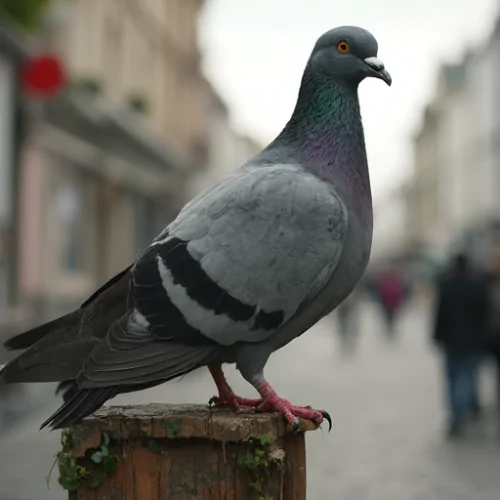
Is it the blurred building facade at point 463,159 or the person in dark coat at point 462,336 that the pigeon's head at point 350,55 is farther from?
the blurred building facade at point 463,159

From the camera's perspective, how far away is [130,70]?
2522 cm

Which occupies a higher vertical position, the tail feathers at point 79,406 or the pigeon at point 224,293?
the pigeon at point 224,293

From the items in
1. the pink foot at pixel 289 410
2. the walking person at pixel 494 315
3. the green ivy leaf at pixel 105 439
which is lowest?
the green ivy leaf at pixel 105 439

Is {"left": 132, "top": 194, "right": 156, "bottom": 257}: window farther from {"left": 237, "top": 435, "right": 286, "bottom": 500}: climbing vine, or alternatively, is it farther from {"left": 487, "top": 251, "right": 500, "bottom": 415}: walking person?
{"left": 237, "top": 435, "right": 286, "bottom": 500}: climbing vine

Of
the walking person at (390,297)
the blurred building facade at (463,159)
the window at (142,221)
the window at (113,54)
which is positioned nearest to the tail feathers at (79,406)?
the window at (113,54)

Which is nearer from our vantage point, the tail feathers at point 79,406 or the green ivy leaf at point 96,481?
the tail feathers at point 79,406

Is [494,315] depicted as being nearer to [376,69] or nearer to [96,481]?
[376,69]

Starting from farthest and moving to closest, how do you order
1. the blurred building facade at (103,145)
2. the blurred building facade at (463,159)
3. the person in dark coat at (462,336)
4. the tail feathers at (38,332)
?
1. the blurred building facade at (463,159)
2. the blurred building facade at (103,145)
3. the person in dark coat at (462,336)
4. the tail feathers at (38,332)

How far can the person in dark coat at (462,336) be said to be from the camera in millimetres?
10141

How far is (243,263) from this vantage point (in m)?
3.08

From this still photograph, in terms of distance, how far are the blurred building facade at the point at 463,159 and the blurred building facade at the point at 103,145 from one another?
56.4ft

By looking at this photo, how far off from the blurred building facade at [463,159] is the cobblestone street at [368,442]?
2887 cm

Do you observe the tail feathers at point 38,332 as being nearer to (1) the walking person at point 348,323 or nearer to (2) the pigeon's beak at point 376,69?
(2) the pigeon's beak at point 376,69

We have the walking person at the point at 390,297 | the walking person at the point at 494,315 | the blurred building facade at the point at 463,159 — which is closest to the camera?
the walking person at the point at 494,315
